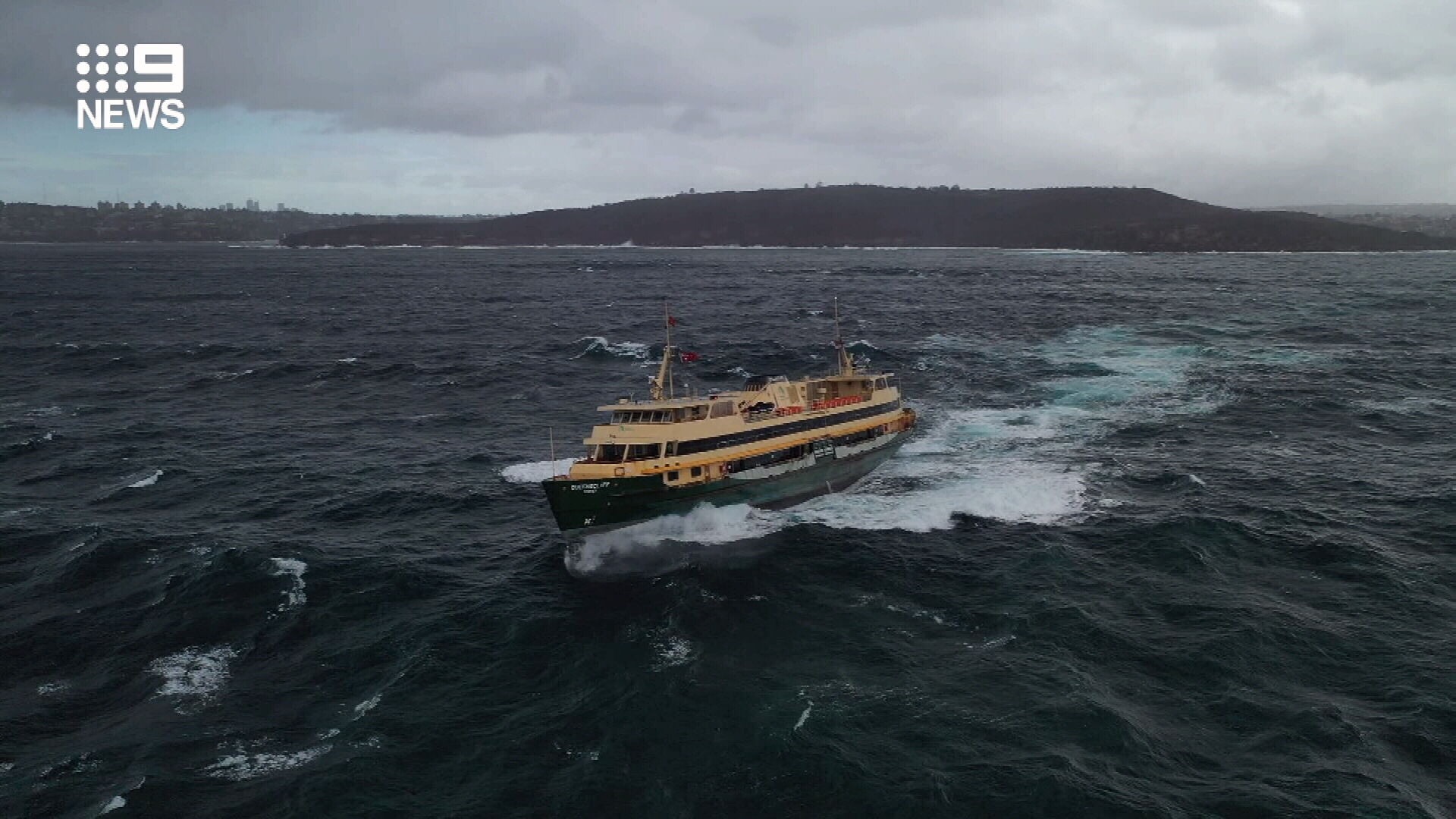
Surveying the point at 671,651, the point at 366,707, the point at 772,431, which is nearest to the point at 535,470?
the point at 772,431

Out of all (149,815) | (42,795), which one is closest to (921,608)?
(149,815)

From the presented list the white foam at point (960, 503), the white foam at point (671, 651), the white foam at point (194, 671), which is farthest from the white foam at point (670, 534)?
the white foam at point (194, 671)

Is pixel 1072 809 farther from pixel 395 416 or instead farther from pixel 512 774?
pixel 395 416

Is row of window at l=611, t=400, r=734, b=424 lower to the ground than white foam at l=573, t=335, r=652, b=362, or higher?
lower

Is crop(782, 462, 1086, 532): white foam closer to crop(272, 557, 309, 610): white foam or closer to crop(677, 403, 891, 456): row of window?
crop(677, 403, 891, 456): row of window

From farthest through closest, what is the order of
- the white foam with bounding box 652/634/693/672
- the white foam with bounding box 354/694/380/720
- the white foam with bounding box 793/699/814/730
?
the white foam with bounding box 652/634/693/672 → the white foam with bounding box 354/694/380/720 → the white foam with bounding box 793/699/814/730

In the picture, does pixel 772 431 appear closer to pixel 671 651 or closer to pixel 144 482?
pixel 671 651

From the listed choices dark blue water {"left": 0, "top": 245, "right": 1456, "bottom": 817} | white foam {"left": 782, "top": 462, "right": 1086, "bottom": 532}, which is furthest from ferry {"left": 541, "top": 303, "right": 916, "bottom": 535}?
white foam {"left": 782, "top": 462, "right": 1086, "bottom": 532}
